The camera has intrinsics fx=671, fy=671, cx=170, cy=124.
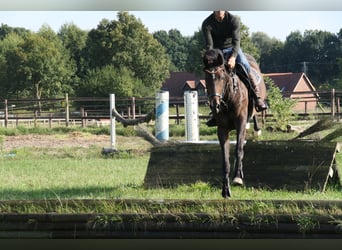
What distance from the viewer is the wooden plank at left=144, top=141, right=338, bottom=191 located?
6.41 meters

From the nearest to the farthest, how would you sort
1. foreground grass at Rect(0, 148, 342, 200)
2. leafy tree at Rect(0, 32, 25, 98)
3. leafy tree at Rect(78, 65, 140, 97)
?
foreground grass at Rect(0, 148, 342, 200)
leafy tree at Rect(0, 32, 25, 98)
leafy tree at Rect(78, 65, 140, 97)

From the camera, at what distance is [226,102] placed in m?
5.69

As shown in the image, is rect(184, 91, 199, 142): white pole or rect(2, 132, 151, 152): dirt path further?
rect(2, 132, 151, 152): dirt path

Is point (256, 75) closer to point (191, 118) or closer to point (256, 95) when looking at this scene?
point (256, 95)

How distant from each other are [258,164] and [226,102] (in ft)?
4.17

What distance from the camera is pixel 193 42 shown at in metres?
11.1

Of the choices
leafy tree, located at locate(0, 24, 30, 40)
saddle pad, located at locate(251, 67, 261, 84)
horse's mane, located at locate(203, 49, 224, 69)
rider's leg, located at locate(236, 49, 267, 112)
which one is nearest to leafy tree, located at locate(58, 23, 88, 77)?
leafy tree, located at locate(0, 24, 30, 40)

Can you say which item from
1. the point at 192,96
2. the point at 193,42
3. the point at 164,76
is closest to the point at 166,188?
the point at 192,96

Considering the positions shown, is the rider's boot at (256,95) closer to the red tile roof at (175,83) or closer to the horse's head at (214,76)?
→ the horse's head at (214,76)

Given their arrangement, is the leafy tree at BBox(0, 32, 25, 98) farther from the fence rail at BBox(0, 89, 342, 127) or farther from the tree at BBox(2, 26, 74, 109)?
the fence rail at BBox(0, 89, 342, 127)

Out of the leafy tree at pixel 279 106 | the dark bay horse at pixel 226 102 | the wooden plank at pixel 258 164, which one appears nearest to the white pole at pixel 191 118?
the leafy tree at pixel 279 106

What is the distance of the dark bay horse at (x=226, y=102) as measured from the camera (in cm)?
532

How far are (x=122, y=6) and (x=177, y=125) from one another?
390 inches

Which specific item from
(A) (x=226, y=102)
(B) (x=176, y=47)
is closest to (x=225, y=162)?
(A) (x=226, y=102)
